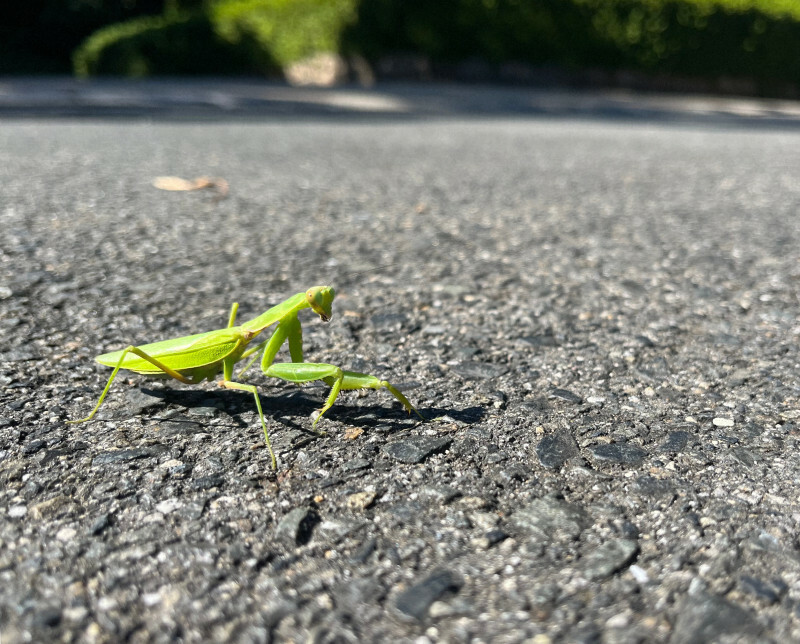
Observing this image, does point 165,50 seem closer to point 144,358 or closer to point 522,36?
point 522,36

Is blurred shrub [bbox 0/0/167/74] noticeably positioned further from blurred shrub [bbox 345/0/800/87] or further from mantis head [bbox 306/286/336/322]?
mantis head [bbox 306/286/336/322]

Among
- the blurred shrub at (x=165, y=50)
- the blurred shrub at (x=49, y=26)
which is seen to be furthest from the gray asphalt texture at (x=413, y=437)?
the blurred shrub at (x=49, y=26)

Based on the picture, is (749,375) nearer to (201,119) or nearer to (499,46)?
(201,119)

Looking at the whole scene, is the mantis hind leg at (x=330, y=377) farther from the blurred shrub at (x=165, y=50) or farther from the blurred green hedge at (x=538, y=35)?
the blurred shrub at (x=165, y=50)

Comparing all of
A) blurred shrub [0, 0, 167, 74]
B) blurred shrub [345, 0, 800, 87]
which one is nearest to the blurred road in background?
blurred shrub [345, 0, 800, 87]

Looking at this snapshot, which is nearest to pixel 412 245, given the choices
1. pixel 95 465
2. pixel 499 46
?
pixel 95 465

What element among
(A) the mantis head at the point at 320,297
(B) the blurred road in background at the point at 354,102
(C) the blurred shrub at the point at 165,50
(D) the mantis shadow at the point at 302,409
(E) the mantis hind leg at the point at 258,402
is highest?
(C) the blurred shrub at the point at 165,50
